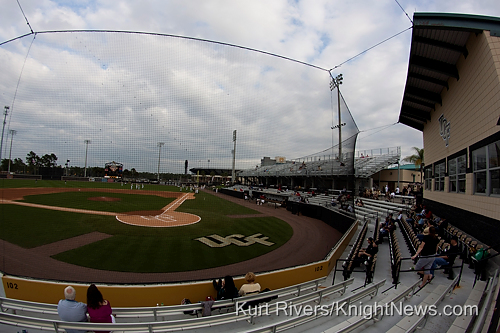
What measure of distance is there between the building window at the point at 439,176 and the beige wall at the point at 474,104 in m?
0.98

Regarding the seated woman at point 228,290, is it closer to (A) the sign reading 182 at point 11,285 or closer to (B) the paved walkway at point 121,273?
(B) the paved walkway at point 121,273

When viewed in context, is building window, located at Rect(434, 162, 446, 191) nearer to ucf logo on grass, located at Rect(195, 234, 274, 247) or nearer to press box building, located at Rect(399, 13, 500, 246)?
press box building, located at Rect(399, 13, 500, 246)

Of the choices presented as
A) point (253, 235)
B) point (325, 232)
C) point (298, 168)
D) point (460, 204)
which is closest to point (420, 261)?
point (460, 204)

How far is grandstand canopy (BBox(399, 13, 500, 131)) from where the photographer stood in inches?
238

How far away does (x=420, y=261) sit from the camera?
4.88 metres

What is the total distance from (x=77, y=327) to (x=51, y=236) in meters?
10.6

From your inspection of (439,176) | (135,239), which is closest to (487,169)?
(439,176)

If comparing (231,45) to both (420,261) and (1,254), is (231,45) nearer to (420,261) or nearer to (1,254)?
(420,261)

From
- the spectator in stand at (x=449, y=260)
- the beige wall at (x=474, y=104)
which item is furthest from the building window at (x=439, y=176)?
the spectator in stand at (x=449, y=260)

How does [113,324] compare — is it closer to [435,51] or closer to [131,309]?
[131,309]

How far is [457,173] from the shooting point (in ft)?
29.1

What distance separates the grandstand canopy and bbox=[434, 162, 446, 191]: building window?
3371mm

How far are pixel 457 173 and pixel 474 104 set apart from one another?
3174mm

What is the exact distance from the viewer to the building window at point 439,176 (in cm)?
1120
